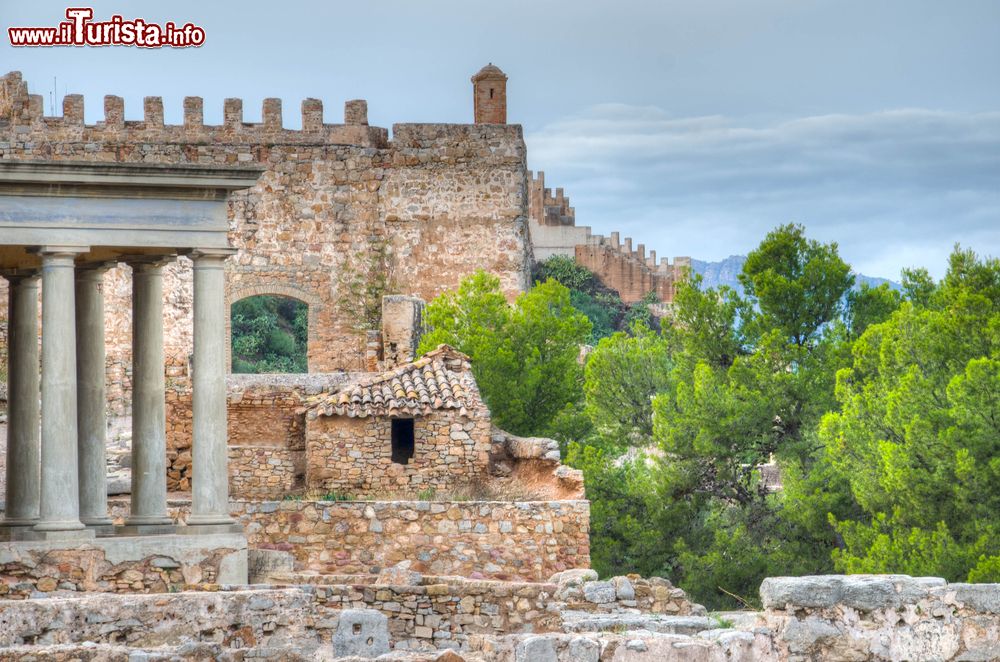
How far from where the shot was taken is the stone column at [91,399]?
19.9m

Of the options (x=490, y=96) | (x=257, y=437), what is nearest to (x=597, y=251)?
(x=490, y=96)

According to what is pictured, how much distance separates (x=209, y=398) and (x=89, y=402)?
1652mm

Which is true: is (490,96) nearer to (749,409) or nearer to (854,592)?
(749,409)

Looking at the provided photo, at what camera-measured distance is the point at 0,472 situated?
23.9 meters

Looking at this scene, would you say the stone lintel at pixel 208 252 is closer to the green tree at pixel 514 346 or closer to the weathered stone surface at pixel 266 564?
the weathered stone surface at pixel 266 564

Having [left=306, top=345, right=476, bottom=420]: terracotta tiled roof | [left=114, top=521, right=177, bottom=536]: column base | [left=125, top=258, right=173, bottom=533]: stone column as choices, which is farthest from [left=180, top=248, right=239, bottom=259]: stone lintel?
[left=306, top=345, right=476, bottom=420]: terracotta tiled roof

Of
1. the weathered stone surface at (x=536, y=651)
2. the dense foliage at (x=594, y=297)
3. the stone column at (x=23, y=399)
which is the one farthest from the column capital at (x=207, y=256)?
the dense foliage at (x=594, y=297)

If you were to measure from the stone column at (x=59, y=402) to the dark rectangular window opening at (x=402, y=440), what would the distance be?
7080 millimetres

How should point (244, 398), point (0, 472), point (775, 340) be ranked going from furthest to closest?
point (775, 340) → point (244, 398) → point (0, 472)

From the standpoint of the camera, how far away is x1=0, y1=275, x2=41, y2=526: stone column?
807 inches

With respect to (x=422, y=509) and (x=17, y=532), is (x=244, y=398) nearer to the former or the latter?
(x=422, y=509)

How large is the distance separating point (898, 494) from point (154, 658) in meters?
18.5

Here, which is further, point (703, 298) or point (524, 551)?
point (703, 298)

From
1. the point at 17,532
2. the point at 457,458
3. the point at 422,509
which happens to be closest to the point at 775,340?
the point at 457,458
